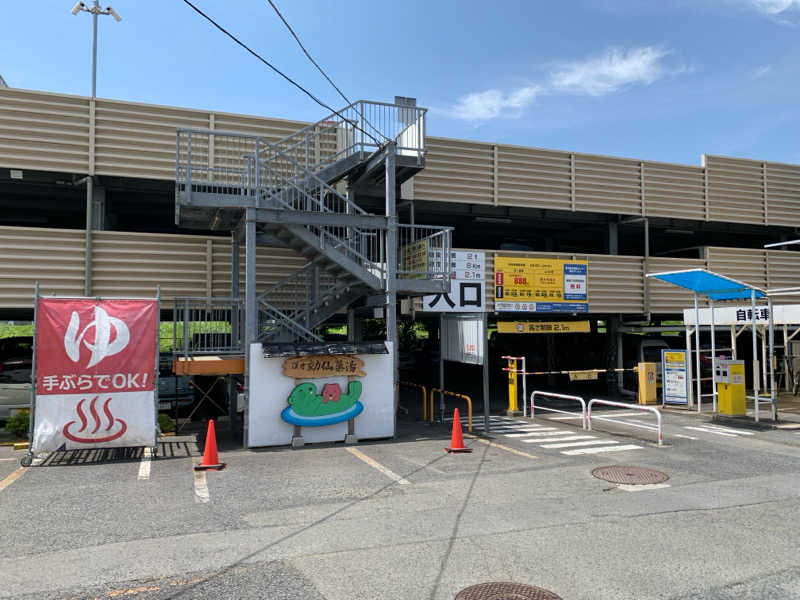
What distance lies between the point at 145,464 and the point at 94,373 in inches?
72.0

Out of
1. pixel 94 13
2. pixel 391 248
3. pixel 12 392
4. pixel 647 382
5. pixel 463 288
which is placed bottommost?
pixel 647 382

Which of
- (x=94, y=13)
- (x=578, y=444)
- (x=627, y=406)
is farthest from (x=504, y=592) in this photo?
(x=94, y=13)

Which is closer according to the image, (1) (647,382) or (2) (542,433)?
(2) (542,433)

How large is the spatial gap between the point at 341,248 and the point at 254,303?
270cm

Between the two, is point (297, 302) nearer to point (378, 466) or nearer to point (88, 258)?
point (88, 258)

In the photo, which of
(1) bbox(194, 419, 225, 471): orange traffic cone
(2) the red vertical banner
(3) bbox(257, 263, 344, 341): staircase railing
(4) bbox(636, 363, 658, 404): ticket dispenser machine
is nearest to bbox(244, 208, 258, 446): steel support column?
(3) bbox(257, 263, 344, 341): staircase railing

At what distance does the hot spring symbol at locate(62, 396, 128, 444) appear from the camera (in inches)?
389

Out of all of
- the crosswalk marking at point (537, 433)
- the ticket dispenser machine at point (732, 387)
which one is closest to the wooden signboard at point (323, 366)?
the crosswalk marking at point (537, 433)

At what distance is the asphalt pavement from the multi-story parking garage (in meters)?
5.18

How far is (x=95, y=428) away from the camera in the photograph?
393 inches

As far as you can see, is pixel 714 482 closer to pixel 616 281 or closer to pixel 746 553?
pixel 746 553

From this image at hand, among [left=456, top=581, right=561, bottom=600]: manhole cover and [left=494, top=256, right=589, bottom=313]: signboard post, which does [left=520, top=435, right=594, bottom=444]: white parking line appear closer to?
[left=494, top=256, right=589, bottom=313]: signboard post

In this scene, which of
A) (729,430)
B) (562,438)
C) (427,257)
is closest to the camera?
(562,438)

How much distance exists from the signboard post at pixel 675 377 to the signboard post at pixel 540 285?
2.81m
